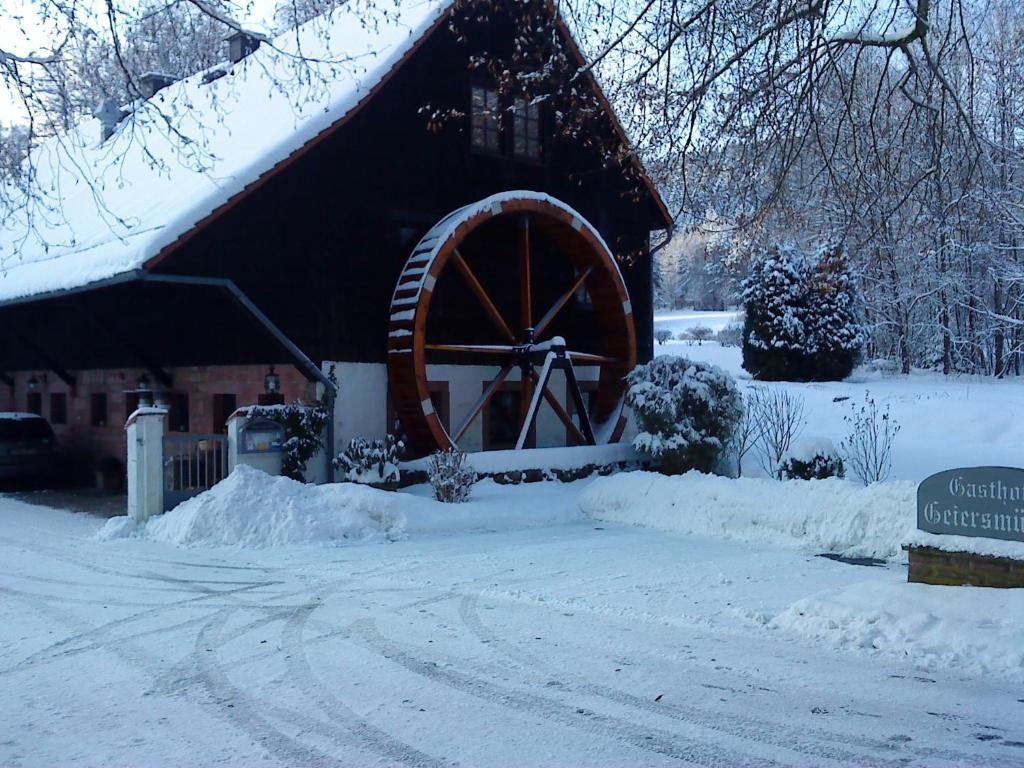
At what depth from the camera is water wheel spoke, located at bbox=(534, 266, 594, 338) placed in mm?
16188

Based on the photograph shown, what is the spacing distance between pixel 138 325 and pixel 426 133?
18.8ft

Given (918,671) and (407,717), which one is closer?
(407,717)

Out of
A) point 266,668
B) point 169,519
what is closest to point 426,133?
point 169,519

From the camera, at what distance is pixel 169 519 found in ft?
35.7

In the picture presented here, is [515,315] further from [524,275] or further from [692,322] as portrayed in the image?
[692,322]

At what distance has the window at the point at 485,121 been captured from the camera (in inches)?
621

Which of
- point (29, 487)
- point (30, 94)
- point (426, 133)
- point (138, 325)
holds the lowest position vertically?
point (29, 487)

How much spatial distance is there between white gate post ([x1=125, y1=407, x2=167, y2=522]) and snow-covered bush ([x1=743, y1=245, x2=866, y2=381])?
54.3 ft

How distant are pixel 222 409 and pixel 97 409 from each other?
177 inches

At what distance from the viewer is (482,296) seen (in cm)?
1516

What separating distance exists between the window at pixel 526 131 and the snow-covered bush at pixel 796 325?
940cm

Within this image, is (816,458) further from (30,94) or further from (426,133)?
(30,94)

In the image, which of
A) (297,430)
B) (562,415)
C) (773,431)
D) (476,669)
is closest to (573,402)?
(562,415)

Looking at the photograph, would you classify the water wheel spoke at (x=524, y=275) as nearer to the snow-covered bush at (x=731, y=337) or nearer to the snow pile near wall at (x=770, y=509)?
the snow pile near wall at (x=770, y=509)
